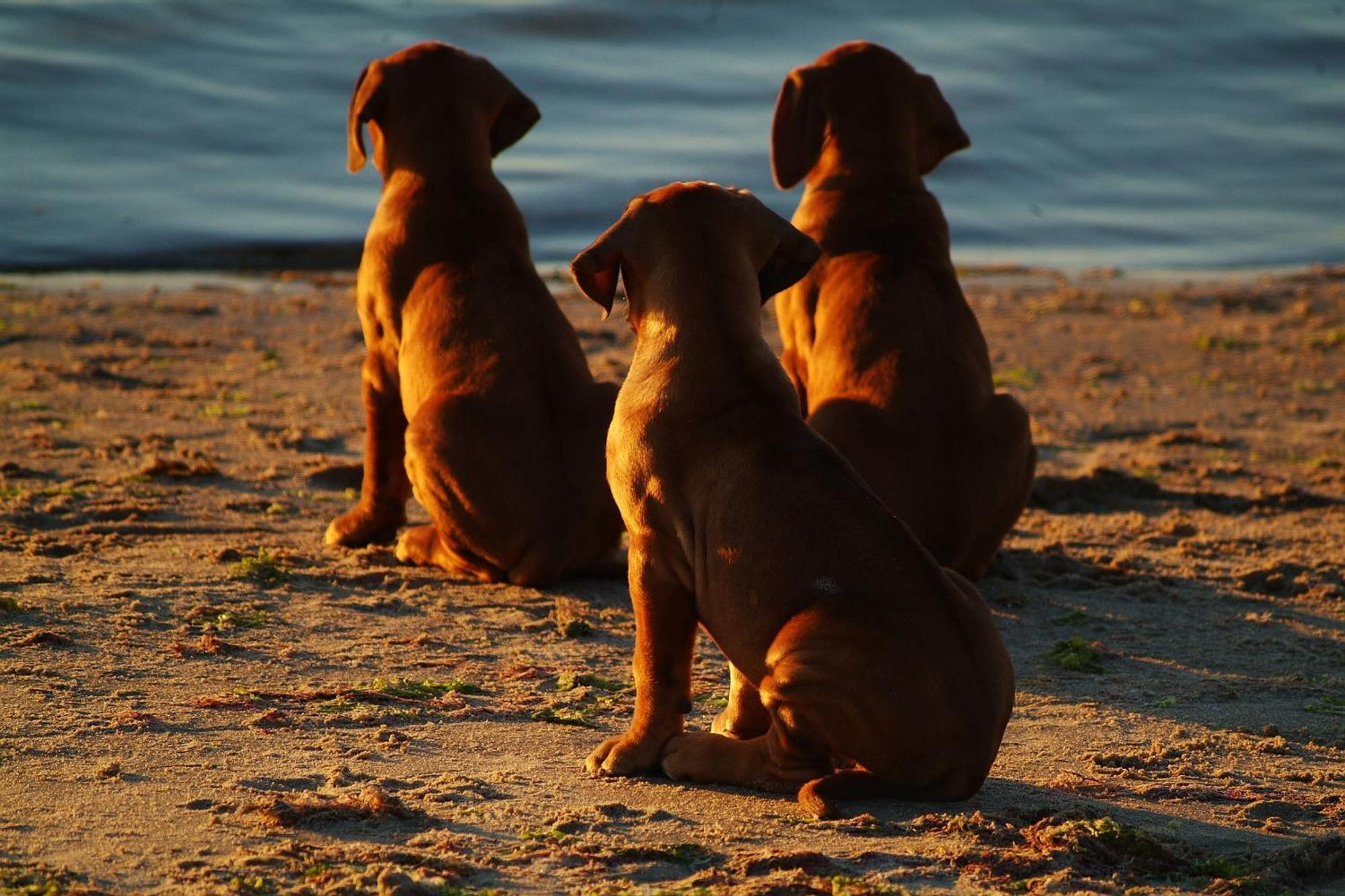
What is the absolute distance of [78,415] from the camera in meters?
9.59

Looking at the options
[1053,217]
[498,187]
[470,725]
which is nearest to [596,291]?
[470,725]

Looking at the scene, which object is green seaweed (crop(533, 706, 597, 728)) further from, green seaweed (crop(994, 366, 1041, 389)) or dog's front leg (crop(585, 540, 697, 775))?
green seaweed (crop(994, 366, 1041, 389))

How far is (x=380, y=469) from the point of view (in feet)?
25.8

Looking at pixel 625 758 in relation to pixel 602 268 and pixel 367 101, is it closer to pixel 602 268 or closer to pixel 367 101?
pixel 602 268

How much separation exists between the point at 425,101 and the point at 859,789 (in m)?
4.41

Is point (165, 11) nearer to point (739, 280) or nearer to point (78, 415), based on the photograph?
point (78, 415)

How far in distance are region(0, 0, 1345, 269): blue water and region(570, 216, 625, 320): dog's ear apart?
10.6m

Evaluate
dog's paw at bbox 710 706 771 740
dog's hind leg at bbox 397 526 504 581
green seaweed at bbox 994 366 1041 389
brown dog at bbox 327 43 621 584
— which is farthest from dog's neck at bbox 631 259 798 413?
green seaweed at bbox 994 366 1041 389

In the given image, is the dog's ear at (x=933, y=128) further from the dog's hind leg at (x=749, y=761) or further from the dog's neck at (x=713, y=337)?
the dog's hind leg at (x=749, y=761)

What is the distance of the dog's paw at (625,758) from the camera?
492 centimetres

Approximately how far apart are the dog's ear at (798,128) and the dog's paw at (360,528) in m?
2.44

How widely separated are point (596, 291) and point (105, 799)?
196cm

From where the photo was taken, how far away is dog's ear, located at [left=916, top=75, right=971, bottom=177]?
27.4 feet

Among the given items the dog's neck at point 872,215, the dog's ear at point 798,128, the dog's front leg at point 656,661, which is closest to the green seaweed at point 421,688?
the dog's front leg at point 656,661
